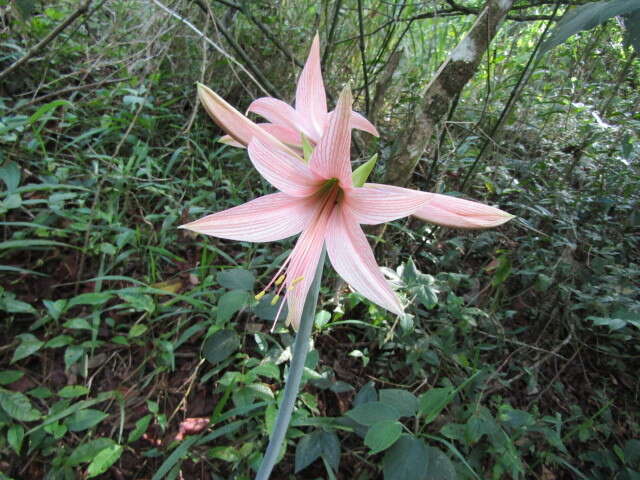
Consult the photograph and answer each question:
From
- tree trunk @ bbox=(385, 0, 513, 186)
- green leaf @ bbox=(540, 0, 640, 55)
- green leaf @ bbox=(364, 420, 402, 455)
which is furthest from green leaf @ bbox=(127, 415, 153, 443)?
green leaf @ bbox=(540, 0, 640, 55)

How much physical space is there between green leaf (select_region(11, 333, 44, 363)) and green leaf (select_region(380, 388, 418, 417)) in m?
1.31

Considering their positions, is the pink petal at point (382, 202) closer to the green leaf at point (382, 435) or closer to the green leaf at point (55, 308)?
the green leaf at point (382, 435)

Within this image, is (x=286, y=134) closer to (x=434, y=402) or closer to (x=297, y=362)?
(x=297, y=362)

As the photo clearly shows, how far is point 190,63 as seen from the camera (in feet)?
9.12

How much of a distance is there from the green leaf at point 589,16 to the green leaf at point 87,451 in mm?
1785

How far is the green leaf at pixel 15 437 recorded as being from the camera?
1.27 m

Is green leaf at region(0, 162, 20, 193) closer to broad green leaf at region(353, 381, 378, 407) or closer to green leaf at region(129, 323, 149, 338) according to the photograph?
green leaf at region(129, 323, 149, 338)

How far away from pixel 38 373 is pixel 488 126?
309 cm

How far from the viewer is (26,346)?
151 centimetres

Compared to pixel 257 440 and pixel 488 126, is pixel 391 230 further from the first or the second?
pixel 488 126

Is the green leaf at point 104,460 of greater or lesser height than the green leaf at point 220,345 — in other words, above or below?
below

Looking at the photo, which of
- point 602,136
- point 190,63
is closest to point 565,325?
point 602,136

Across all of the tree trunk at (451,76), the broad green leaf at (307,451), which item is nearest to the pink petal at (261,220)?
the broad green leaf at (307,451)

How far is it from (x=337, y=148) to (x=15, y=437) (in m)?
1.44
